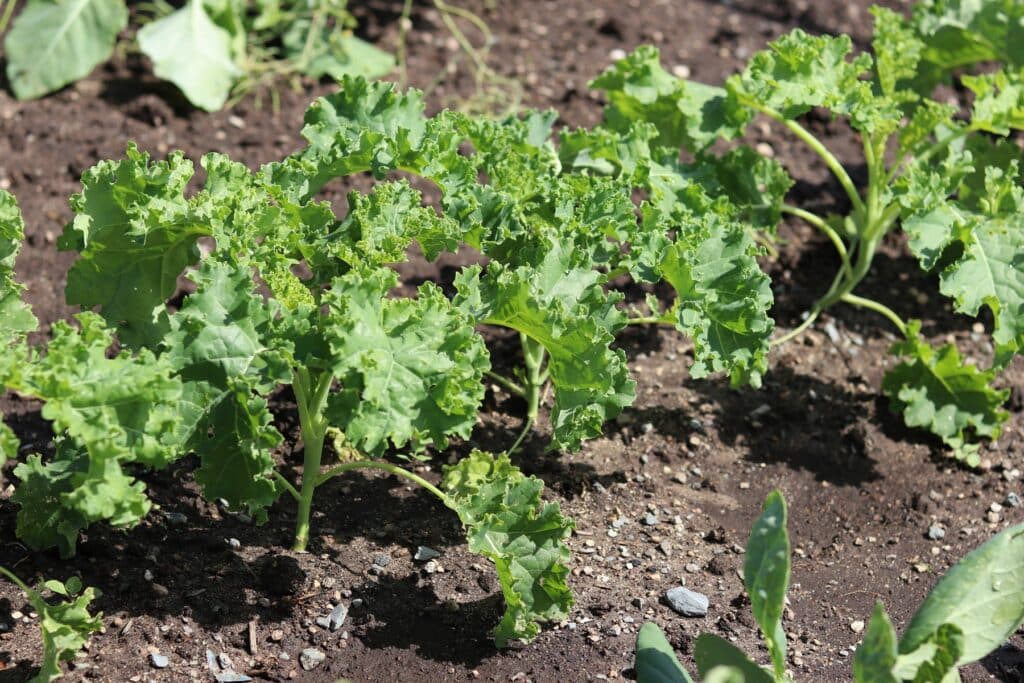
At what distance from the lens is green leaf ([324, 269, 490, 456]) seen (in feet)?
11.5

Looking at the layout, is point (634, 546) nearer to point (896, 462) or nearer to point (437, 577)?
point (437, 577)

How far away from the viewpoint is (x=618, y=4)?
7.20 m

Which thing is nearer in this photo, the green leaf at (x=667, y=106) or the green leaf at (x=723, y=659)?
the green leaf at (x=723, y=659)

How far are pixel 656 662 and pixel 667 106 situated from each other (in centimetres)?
240

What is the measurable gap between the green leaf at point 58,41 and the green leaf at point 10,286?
7.93ft

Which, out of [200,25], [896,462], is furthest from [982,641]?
[200,25]

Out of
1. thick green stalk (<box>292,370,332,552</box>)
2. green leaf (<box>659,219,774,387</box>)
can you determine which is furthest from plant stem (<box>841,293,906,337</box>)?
thick green stalk (<box>292,370,332,552</box>)

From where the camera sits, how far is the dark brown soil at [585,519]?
13.1 ft

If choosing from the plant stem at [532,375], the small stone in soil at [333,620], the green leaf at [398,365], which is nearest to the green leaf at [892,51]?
the plant stem at [532,375]

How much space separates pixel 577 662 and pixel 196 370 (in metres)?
1.47

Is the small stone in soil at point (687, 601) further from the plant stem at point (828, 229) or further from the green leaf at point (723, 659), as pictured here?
the plant stem at point (828, 229)

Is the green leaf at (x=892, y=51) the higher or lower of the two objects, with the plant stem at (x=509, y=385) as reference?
higher

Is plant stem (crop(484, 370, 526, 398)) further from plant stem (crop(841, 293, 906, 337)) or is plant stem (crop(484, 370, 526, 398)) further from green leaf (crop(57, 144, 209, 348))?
plant stem (crop(841, 293, 906, 337))

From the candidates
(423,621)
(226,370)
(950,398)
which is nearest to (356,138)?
(226,370)
